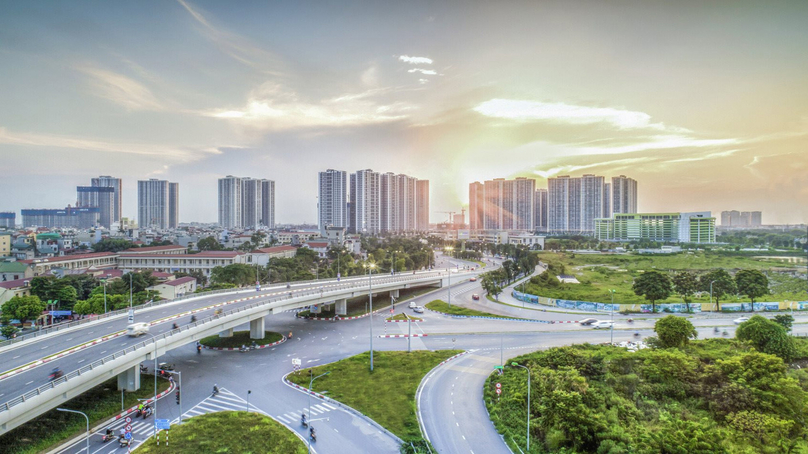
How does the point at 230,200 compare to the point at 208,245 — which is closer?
the point at 208,245

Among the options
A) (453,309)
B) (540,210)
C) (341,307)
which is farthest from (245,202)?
(453,309)

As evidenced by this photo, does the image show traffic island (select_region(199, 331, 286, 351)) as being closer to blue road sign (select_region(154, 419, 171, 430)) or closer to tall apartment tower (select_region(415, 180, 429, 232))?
blue road sign (select_region(154, 419, 171, 430))

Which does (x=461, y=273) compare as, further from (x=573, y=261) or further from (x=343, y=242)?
(x=343, y=242)

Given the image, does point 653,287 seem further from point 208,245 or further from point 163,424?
point 208,245

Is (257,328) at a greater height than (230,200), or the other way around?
(230,200)

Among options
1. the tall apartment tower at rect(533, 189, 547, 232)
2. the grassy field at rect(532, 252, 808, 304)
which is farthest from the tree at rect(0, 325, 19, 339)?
the tall apartment tower at rect(533, 189, 547, 232)

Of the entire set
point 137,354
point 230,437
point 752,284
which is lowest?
point 230,437

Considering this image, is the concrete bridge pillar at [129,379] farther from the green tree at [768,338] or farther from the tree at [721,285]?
the tree at [721,285]

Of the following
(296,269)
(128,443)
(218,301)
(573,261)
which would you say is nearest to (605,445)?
(128,443)
